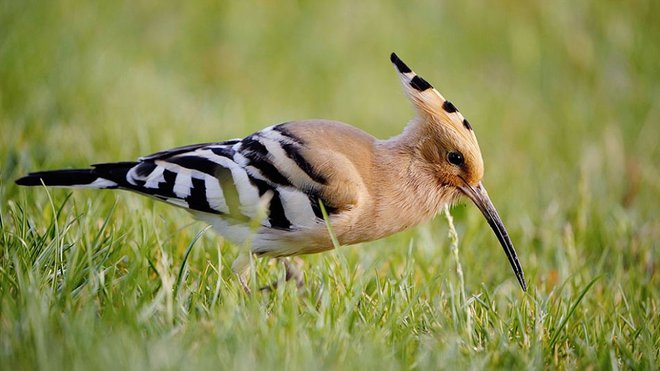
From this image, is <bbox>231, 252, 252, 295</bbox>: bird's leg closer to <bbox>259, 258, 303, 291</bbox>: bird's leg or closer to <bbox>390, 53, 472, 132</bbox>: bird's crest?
<bbox>259, 258, 303, 291</bbox>: bird's leg

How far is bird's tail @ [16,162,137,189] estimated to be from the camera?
260 centimetres

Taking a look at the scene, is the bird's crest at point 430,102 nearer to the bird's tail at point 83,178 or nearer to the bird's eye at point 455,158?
the bird's eye at point 455,158

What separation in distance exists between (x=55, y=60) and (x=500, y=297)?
299 cm

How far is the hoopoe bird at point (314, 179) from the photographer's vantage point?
2.58 meters

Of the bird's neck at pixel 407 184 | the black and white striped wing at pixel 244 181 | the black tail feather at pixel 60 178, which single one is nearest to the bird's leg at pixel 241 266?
the black and white striped wing at pixel 244 181

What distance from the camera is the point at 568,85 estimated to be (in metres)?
5.93

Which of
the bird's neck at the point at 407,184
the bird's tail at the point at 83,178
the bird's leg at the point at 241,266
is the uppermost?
the bird's tail at the point at 83,178

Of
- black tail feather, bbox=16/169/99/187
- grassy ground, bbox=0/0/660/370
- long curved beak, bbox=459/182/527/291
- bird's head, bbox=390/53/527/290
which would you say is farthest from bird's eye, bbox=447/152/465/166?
black tail feather, bbox=16/169/99/187

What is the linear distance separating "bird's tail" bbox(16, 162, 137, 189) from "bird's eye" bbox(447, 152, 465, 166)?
110 cm

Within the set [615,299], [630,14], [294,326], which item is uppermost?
[630,14]

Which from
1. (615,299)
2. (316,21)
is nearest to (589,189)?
(615,299)

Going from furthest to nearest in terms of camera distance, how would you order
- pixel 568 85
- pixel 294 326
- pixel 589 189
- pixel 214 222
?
1. pixel 568 85
2. pixel 589 189
3. pixel 214 222
4. pixel 294 326

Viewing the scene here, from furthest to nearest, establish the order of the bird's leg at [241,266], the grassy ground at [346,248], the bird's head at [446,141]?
the bird's head at [446,141] < the bird's leg at [241,266] < the grassy ground at [346,248]

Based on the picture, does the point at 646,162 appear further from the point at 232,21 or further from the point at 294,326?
the point at 294,326
